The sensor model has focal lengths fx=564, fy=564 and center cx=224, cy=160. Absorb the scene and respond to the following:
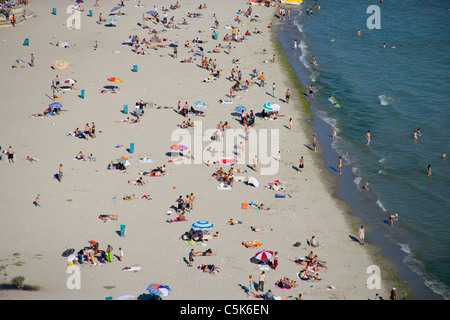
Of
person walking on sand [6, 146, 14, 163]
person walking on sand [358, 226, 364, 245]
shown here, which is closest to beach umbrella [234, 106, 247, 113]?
person walking on sand [358, 226, 364, 245]

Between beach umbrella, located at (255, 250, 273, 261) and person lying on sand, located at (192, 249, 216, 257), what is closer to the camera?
beach umbrella, located at (255, 250, 273, 261)

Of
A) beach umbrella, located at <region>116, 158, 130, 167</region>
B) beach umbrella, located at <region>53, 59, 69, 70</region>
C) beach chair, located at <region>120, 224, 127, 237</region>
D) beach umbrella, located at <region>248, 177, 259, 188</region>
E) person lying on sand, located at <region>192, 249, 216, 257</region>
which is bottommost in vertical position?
person lying on sand, located at <region>192, 249, 216, 257</region>

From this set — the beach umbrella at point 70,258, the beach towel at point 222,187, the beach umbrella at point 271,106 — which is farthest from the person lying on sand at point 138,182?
the beach umbrella at point 271,106

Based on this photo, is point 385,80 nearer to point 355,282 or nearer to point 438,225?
point 438,225

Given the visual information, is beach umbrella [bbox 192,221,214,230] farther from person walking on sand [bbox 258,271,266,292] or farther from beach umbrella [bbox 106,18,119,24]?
beach umbrella [bbox 106,18,119,24]
